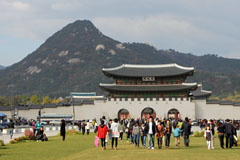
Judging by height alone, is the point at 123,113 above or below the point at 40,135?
above

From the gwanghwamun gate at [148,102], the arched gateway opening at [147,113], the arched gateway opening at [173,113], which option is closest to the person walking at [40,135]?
the gwanghwamun gate at [148,102]

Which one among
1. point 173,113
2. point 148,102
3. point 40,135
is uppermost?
point 148,102

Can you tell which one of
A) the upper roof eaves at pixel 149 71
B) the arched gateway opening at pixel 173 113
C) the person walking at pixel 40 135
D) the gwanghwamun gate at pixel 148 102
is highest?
the upper roof eaves at pixel 149 71

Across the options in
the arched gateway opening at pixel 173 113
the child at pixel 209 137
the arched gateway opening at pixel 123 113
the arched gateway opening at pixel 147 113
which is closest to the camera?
the child at pixel 209 137

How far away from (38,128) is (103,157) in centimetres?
1381

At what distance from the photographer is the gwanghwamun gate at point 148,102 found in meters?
66.4

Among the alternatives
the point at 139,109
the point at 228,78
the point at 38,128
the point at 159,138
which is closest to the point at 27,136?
the point at 38,128

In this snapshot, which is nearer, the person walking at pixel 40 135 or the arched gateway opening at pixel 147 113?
the person walking at pixel 40 135

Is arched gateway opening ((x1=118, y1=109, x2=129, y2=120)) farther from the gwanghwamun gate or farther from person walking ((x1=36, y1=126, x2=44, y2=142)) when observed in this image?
person walking ((x1=36, y1=126, x2=44, y2=142))

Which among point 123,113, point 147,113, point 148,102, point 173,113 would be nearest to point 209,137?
point 148,102

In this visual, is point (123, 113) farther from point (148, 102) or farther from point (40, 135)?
point (40, 135)

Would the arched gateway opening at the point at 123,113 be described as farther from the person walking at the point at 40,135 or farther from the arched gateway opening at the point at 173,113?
the person walking at the point at 40,135

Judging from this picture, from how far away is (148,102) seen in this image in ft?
222

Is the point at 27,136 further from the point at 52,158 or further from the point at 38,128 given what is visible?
the point at 52,158
